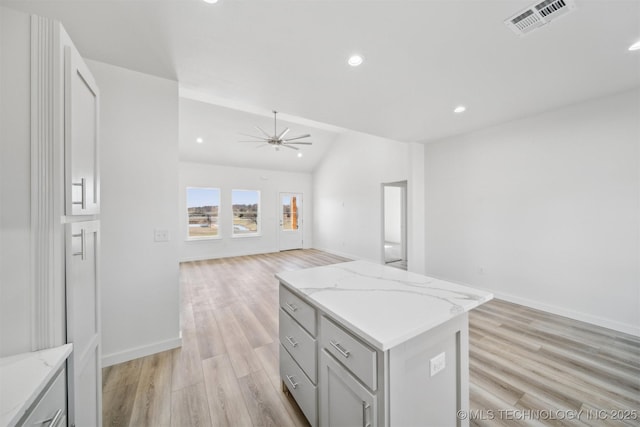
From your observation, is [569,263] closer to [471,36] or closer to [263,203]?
[471,36]

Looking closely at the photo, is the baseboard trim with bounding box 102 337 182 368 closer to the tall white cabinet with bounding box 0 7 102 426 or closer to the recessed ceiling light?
the tall white cabinet with bounding box 0 7 102 426

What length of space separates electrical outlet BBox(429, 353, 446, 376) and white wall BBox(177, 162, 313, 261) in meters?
6.74

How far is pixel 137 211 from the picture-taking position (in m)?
2.27

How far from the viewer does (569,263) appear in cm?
298

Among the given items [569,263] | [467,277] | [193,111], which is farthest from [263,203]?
[569,263]

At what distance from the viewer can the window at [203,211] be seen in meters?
6.71

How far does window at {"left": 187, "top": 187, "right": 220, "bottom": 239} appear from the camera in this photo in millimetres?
6707

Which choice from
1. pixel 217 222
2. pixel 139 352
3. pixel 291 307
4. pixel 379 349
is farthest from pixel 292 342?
pixel 217 222

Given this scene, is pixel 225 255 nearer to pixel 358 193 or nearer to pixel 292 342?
pixel 358 193

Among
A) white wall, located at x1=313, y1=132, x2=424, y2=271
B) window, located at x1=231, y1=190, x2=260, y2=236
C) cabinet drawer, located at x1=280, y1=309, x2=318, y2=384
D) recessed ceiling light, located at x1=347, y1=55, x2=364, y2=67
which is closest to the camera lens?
cabinet drawer, located at x1=280, y1=309, x2=318, y2=384

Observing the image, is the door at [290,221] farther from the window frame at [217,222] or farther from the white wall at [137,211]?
the white wall at [137,211]

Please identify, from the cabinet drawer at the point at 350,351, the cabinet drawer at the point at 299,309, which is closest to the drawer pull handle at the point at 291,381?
the cabinet drawer at the point at 299,309

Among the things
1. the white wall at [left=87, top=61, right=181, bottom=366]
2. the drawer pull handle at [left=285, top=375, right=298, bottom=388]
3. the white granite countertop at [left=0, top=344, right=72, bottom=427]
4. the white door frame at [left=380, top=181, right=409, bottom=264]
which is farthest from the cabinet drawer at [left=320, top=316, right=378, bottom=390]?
the white door frame at [left=380, top=181, right=409, bottom=264]

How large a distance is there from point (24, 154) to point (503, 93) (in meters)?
3.78
